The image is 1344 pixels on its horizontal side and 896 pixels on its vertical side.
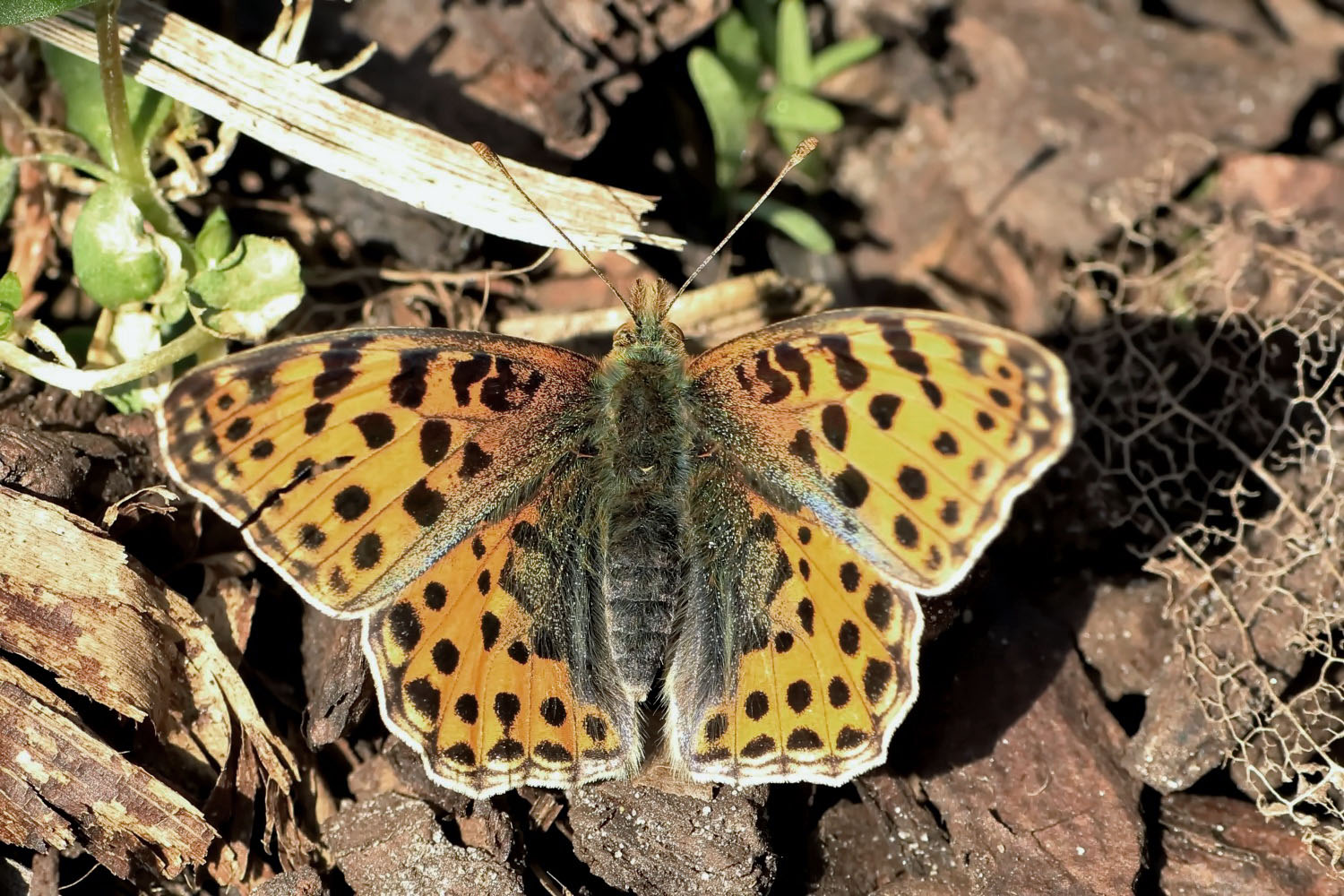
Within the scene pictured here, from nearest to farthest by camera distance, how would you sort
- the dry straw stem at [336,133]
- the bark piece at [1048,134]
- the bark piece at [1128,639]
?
1. the dry straw stem at [336,133]
2. the bark piece at [1128,639]
3. the bark piece at [1048,134]

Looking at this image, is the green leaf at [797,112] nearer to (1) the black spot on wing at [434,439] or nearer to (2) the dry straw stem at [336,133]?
(2) the dry straw stem at [336,133]

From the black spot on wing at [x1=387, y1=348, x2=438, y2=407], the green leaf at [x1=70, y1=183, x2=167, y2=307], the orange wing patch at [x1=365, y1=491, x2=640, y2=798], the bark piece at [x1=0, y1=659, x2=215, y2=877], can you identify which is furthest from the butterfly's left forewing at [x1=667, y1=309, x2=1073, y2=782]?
the green leaf at [x1=70, y1=183, x2=167, y2=307]

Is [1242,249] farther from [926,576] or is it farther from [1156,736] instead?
[926,576]

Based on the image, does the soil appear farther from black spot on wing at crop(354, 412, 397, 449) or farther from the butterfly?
black spot on wing at crop(354, 412, 397, 449)

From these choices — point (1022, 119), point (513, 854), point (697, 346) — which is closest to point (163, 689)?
point (513, 854)

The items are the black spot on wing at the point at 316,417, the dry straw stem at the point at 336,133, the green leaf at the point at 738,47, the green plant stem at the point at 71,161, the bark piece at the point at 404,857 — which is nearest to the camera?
the black spot on wing at the point at 316,417

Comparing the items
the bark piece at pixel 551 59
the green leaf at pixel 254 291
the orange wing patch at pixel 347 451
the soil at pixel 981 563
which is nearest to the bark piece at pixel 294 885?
the soil at pixel 981 563
